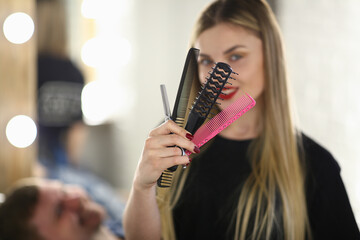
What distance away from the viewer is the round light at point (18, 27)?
44.4 inches

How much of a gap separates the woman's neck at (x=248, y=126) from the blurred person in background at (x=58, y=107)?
515 mm

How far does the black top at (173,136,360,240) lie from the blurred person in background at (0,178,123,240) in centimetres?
30

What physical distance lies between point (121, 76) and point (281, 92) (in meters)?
1.11

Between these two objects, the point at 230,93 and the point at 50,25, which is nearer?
the point at 230,93

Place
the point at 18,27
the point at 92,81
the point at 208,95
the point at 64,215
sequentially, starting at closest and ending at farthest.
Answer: the point at 208,95, the point at 64,215, the point at 18,27, the point at 92,81

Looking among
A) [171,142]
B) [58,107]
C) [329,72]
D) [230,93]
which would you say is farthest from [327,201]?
[58,107]

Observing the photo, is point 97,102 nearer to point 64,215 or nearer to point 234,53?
point 64,215

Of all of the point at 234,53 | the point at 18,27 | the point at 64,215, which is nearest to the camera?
the point at 234,53

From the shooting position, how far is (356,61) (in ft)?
3.33

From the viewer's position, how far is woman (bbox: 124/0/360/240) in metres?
0.69

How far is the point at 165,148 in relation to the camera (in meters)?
0.51

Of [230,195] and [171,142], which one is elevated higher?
[171,142]

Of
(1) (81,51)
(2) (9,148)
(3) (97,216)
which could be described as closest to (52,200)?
(3) (97,216)

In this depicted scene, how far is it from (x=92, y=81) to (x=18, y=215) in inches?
25.9
